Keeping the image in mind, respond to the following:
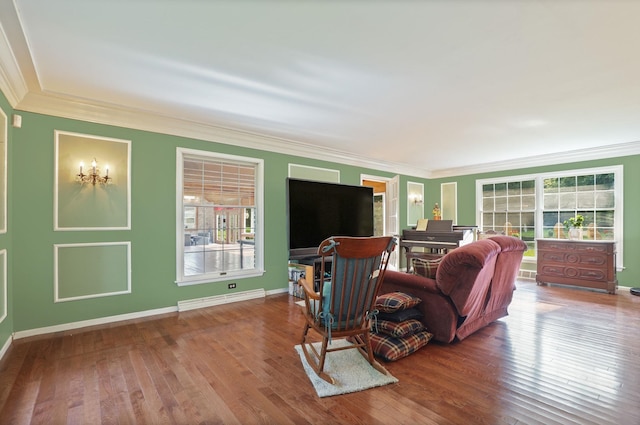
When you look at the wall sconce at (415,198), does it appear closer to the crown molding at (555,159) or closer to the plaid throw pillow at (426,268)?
the crown molding at (555,159)

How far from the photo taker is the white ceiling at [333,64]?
196 centimetres

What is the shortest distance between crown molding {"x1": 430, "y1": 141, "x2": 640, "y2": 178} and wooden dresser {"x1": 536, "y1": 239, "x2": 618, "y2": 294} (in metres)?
1.67

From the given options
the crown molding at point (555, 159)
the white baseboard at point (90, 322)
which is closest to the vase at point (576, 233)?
the crown molding at point (555, 159)

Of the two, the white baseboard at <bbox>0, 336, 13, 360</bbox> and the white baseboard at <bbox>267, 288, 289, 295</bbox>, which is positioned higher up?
the white baseboard at <bbox>0, 336, 13, 360</bbox>

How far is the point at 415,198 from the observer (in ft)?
25.7

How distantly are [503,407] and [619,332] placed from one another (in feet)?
8.12

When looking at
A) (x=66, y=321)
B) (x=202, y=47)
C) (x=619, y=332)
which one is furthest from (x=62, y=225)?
(x=619, y=332)

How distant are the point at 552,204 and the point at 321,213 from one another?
501 cm

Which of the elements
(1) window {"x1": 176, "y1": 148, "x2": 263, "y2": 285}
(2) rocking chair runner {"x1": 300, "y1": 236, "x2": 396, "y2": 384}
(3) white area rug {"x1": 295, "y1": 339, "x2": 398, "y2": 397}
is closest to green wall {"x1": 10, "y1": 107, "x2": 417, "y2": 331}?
(1) window {"x1": 176, "y1": 148, "x2": 263, "y2": 285}

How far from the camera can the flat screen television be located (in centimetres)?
462

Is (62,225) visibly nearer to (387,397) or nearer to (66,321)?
(66,321)

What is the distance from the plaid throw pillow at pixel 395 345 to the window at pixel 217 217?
104 inches

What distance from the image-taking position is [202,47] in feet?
7.73

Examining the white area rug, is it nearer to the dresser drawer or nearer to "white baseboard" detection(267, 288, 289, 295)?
"white baseboard" detection(267, 288, 289, 295)
